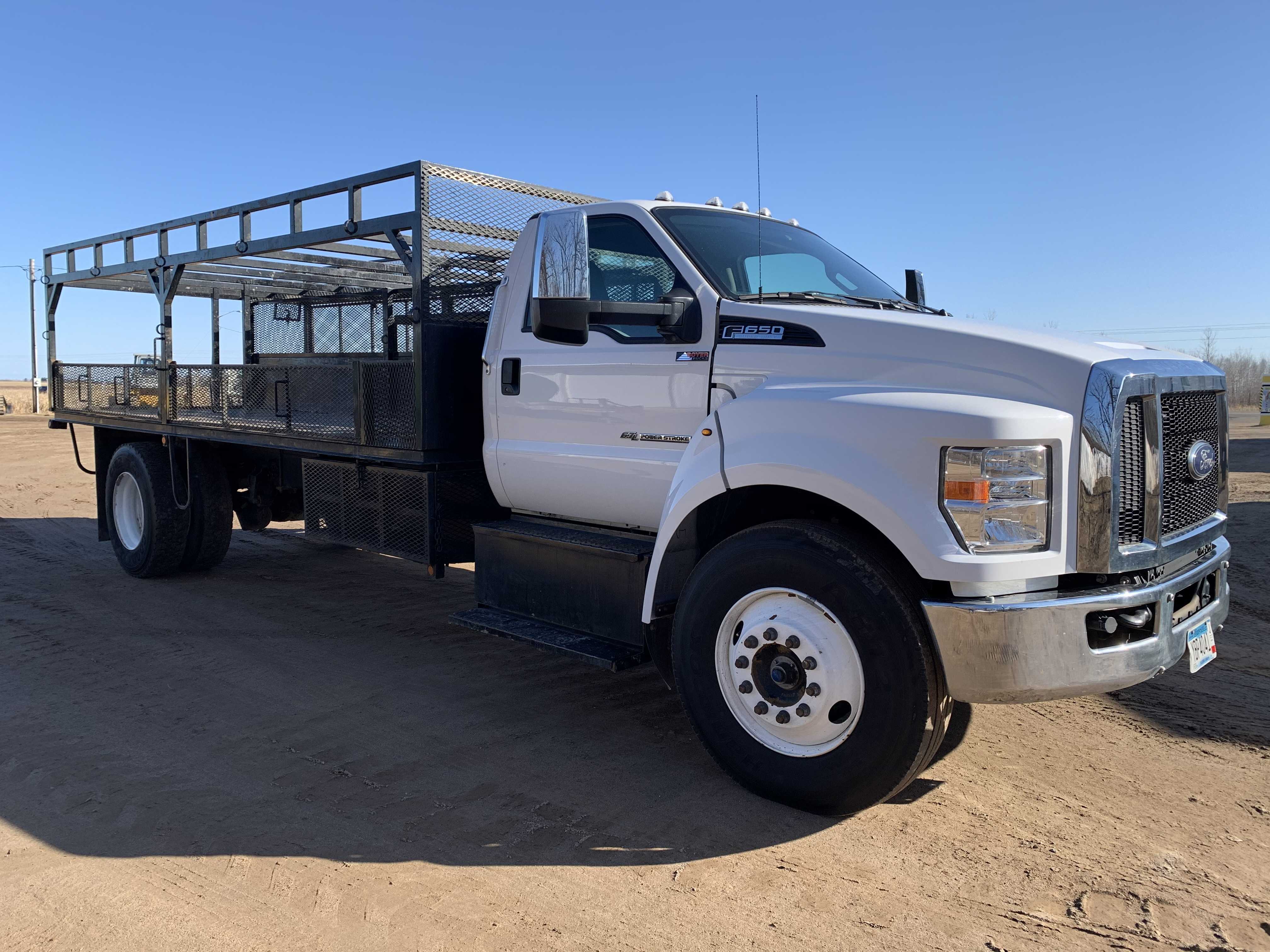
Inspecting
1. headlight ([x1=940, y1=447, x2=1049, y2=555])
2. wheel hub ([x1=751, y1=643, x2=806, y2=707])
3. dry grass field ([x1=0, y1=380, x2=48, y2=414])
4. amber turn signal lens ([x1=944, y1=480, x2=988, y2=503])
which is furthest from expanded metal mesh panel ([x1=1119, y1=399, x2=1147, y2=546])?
dry grass field ([x1=0, y1=380, x2=48, y2=414])

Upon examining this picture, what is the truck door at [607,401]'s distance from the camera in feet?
13.8

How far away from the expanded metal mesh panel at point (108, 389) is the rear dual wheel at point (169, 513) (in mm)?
376

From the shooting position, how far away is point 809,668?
347 centimetres

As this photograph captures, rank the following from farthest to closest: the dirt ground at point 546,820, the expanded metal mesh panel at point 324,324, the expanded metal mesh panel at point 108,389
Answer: the expanded metal mesh panel at point 108,389, the expanded metal mesh panel at point 324,324, the dirt ground at point 546,820

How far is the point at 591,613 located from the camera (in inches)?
179

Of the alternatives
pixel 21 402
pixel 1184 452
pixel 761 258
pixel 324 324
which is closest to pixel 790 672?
pixel 1184 452

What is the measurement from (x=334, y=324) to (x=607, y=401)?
3953mm

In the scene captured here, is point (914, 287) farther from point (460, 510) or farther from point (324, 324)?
point (324, 324)

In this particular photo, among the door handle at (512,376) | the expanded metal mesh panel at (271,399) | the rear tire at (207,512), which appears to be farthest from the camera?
the rear tire at (207,512)

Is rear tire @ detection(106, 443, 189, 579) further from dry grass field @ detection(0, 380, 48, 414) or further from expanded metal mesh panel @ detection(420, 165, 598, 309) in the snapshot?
dry grass field @ detection(0, 380, 48, 414)

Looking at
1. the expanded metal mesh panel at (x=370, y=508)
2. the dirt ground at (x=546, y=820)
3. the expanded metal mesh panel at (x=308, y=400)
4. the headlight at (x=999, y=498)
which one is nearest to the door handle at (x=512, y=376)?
the expanded metal mesh panel at (x=308, y=400)

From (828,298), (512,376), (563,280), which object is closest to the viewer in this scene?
(563,280)

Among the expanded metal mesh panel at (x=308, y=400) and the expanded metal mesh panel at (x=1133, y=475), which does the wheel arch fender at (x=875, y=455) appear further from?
the expanded metal mesh panel at (x=308, y=400)

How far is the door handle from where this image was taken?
4922 mm
